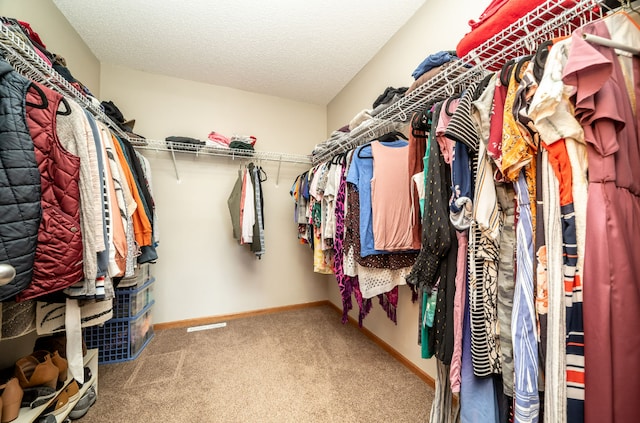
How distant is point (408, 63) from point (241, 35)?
1.31 metres

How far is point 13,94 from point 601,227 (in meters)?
1.62

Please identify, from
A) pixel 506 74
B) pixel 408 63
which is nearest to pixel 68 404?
pixel 506 74

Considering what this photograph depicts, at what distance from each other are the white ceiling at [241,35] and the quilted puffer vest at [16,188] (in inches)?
53.5

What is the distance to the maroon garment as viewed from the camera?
47 cm

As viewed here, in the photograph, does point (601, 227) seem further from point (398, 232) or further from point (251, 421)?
point (251, 421)

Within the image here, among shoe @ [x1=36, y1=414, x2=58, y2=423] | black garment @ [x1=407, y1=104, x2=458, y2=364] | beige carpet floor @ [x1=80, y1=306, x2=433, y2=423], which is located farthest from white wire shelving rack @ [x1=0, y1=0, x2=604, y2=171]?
beige carpet floor @ [x1=80, y1=306, x2=433, y2=423]

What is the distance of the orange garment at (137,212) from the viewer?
1.36 meters

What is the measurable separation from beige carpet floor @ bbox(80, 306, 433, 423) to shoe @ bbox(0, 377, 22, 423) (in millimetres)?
395

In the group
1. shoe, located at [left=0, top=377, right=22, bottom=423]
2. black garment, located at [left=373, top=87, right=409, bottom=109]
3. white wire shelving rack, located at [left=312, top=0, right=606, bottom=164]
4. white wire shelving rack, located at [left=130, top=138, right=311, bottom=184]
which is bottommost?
shoe, located at [left=0, top=377, right=22, bottom=423]

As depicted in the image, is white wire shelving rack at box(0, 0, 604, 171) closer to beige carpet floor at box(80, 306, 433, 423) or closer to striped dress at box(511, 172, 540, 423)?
striped dress at box(511, 172, 540, 423)

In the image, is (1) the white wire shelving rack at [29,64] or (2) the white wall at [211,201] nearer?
(1) the white wire shelving rack at [29,64]

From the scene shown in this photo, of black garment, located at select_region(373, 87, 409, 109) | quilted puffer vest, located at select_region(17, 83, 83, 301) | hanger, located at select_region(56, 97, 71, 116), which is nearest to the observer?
quilted puffer vest, located at select_region(17, 83, 83, 301)

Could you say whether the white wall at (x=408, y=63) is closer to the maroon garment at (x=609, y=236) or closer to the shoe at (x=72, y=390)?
the maroon garment at (x=609, y=236)

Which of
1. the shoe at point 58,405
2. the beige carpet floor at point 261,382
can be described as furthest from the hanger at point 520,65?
the shoe at point 58,405
